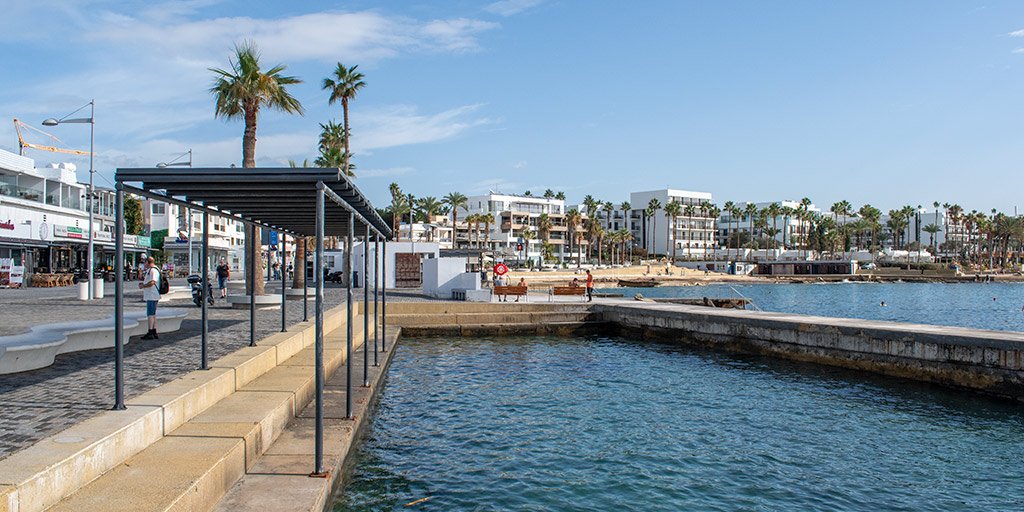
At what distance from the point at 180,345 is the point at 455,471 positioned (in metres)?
7.74

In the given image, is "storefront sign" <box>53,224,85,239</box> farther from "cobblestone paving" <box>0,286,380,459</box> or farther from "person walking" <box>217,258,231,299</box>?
"cobblestone paving" <box>0,286,380,459</box>

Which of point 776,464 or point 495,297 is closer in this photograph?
point 776,464

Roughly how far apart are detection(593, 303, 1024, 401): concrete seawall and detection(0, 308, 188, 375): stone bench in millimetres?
18819

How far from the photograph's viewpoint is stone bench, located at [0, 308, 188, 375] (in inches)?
444

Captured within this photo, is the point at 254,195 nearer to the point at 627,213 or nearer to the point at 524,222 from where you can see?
the point at 524,222

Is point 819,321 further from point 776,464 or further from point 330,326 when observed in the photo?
point 330,326

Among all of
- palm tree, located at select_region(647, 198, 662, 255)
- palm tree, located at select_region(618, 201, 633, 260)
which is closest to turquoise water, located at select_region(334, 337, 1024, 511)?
palm tree, located at select_region(647, 198, 662, 255)

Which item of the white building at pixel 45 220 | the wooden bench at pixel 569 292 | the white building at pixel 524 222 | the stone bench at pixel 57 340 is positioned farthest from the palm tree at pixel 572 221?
the stone bench at pixel 57 340

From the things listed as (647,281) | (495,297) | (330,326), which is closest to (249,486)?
(330,326)

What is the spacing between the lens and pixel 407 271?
4694cm

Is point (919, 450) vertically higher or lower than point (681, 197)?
lower

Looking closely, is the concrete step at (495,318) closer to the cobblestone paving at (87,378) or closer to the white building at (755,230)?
the cobblestone paving at (87,378)

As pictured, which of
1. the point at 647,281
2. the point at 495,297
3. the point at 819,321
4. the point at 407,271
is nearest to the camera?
the point at 819,321

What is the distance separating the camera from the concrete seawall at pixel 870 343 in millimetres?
18250
